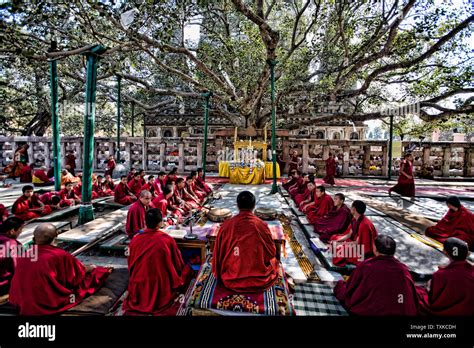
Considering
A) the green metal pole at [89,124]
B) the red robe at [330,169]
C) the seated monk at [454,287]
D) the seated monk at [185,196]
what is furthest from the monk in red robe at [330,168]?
the seated monk at [454,287]

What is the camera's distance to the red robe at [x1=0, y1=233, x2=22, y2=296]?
11.0 feet

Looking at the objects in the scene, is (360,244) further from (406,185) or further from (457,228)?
(406,185)

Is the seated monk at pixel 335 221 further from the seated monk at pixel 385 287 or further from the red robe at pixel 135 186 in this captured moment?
the red robe at pixel 135 186

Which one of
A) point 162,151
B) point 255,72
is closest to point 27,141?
point 162,151

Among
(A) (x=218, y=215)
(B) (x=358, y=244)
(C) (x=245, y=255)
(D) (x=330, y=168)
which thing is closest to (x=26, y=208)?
(A) (x=218, y=215)

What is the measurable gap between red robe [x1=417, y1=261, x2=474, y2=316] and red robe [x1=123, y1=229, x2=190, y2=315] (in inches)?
108

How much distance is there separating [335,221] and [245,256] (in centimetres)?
300

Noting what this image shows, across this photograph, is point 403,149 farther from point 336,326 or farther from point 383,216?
point 336,326

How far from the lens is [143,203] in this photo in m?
5.41

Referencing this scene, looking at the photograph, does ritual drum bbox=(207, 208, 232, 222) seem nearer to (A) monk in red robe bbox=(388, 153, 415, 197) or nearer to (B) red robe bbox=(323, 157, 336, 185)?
(A) monk in red robe bbox=(388, 153, 415, 197)

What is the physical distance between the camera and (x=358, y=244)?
4305mm

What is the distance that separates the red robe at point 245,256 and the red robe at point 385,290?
980 millimetres

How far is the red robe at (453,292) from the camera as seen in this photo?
9.08ft

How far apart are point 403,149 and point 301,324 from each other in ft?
57.4
